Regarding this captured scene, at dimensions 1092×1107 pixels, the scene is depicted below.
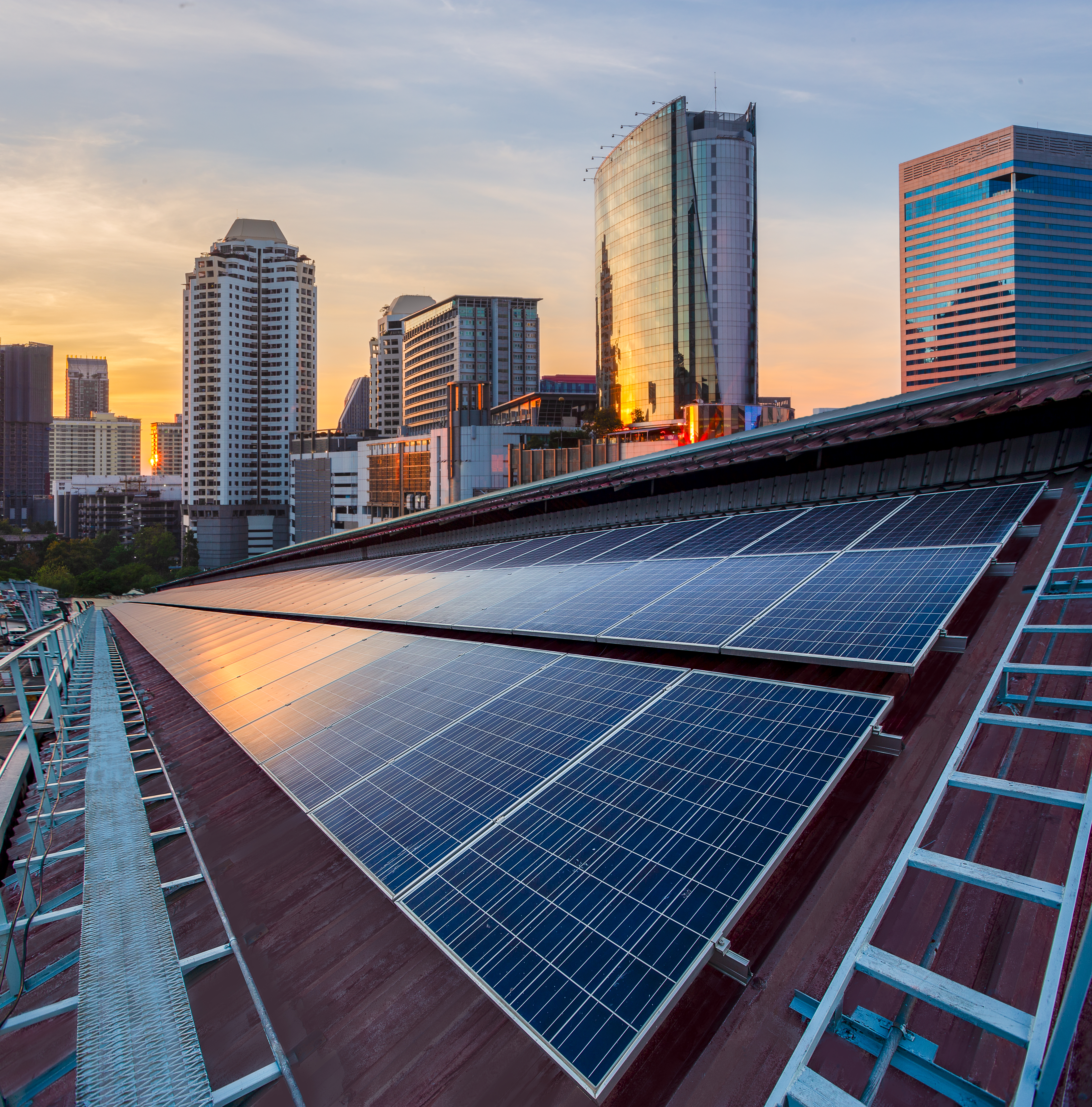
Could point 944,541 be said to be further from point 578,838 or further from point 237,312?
point 237,312

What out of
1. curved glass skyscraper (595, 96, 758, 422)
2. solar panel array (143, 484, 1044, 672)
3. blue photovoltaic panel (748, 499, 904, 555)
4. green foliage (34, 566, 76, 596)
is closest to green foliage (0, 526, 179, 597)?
green foliage (34, 566, 76, 596)

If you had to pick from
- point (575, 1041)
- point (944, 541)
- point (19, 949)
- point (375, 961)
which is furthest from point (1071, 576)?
point (19, 949)

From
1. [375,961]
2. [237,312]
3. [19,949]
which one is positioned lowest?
[19,949]

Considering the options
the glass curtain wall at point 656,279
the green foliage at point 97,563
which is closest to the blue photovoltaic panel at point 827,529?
the glass curtain wall at point 656,279

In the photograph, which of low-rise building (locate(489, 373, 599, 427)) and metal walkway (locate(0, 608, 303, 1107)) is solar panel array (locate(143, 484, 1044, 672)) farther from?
low-rise building (locate(489, 373, 599, 427))

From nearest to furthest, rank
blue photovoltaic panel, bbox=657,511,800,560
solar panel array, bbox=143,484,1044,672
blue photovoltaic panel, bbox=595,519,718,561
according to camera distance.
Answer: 1. solar panel array, bbox=143,484,1044,672
2. blue photovoltaic panel, bbox=657,511,800,560
3. blue photovoltaic panel, bbox=595,519,718,561

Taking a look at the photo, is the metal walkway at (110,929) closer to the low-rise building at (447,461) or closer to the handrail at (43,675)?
the handrail at (43,675)
